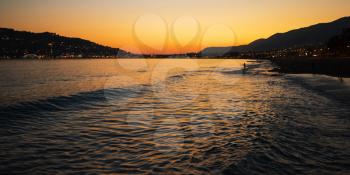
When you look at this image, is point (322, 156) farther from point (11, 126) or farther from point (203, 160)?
point (11, 126)

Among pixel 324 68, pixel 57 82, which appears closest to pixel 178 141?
pixel 57 82

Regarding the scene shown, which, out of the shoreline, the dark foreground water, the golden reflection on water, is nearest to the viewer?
the dark foreground water

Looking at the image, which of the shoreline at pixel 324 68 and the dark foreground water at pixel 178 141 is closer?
the dark foreground water at pixel 178 141

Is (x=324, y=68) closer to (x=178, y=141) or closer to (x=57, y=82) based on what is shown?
(x=57, y=82)

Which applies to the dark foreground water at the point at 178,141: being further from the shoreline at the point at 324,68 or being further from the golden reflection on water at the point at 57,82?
the shoreline at the point at 324,68

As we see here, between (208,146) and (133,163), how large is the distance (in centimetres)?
318

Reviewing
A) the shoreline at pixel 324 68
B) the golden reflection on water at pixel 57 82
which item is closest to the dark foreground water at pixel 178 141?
the golden reflection on water at pixel 57 82

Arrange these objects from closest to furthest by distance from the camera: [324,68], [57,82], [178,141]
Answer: [178,141], [57,82], [324,68]

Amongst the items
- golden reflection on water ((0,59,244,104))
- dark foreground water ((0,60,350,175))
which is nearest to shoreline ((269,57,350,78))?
golden reflection on water ((0,59,244,104))

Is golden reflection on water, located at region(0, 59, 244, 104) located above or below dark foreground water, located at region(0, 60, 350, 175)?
above

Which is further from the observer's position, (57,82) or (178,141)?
(57,82)

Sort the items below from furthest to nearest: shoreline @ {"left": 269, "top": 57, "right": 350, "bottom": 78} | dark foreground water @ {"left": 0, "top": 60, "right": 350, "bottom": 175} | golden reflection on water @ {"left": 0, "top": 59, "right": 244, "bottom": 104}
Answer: shoreline @ {"left": 269, "top": 57, "right": 350, "bottom": 78}, golden reflection on water @ {"left": 0, "top": 59, "right": 244, "bottom": 104}, dark foreground water @ {"left": 0, "top": 60, "right": 350, "bottom": 175}

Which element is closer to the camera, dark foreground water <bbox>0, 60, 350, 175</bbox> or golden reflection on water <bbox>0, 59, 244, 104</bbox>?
dark foreground water <bbox>0, 60, 350, 175</bbox>

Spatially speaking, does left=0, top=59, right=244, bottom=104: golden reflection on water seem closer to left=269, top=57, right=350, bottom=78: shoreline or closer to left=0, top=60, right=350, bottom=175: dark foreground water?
left=0, top=60, right=350, bottom=175: dark foreground water
